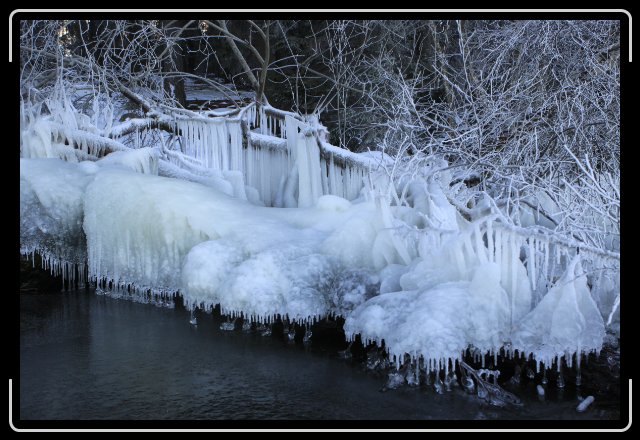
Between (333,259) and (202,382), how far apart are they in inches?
89.0

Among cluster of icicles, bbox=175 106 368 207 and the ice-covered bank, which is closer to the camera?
the ice-covered bank

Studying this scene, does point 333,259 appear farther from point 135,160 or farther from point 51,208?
point 51,208

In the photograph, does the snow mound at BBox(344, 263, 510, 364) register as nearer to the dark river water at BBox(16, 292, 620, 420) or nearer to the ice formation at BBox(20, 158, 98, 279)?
the dark river water at BBox(16, 292, 620, 420)

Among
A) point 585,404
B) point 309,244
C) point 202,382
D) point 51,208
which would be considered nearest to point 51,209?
point 51,208

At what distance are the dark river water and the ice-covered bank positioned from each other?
0.42m

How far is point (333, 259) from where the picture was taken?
8.64 meters

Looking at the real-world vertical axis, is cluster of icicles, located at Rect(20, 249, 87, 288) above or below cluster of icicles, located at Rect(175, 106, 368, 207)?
below

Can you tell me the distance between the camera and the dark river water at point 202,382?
6383mm

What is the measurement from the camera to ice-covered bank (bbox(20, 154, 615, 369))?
6984 mm

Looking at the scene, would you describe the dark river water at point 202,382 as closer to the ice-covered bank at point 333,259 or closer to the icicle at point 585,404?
the icicle at point 585,404

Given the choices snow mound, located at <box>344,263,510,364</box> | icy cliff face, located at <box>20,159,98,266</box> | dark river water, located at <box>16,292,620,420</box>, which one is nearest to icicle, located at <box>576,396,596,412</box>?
dark river water, located at <box>16,292,620,420</box>
